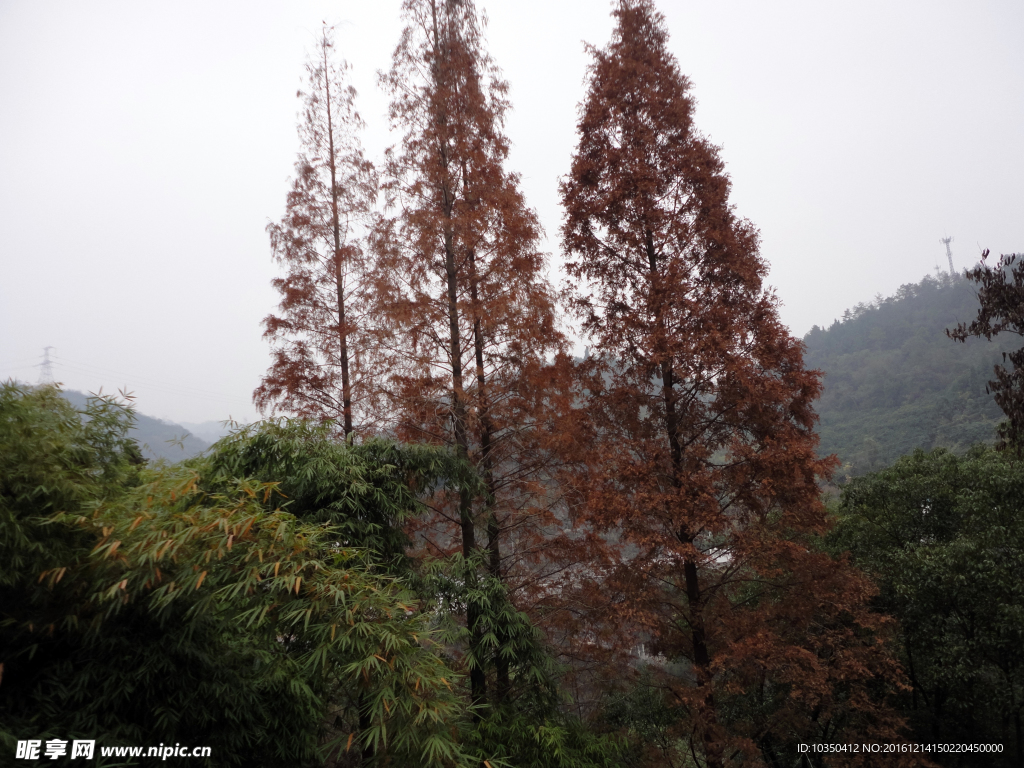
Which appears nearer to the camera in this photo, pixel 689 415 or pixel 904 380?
pixel 689 415

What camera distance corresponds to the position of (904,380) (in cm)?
4122

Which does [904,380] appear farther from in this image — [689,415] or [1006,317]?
[689,415]

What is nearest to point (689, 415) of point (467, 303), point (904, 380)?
point (467, 303)

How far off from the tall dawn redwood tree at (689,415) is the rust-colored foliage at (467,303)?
2.21ft

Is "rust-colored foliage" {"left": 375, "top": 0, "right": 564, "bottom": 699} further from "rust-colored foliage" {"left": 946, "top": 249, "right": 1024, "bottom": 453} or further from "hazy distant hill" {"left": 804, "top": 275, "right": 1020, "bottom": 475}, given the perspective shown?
"hazy distant hill" {"left": 804, "top": 275, "right": 1020, "bottom": 475}

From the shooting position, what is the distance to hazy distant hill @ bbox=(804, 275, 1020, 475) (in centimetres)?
3042

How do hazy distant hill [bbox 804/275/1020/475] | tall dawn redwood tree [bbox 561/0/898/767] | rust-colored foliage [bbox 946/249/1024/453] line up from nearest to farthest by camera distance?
1. tall dawn redwood tree [bbox 561/0/898/767]
2. rust-colored foliage [bbox 946/249/1024/453]
3. hazy distant hill [bbox 804/275/1020/475]

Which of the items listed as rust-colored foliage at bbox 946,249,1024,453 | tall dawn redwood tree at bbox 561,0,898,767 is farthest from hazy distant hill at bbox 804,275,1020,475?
tall dawn redwood tree at bbox 561,0,898,767

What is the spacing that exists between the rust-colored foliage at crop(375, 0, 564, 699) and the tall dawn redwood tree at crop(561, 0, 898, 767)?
67cm

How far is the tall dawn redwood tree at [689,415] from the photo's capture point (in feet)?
16.5

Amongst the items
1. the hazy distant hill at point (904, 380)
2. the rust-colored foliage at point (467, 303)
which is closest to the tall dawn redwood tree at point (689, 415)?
the rust-colored foliage at point (467, 303)

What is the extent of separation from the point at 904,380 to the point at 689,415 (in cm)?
4591

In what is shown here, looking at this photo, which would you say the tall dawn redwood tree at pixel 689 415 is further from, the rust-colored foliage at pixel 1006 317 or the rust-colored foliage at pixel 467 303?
the rust-colored foliage at pixel 1006 317

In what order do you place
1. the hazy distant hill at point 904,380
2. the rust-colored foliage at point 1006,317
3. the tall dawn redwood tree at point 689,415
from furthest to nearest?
the hazy distant hill at point 904,380 → the rust-colored foliage at point 1006,317 → the tall dawn redwood tree at point 689,415
